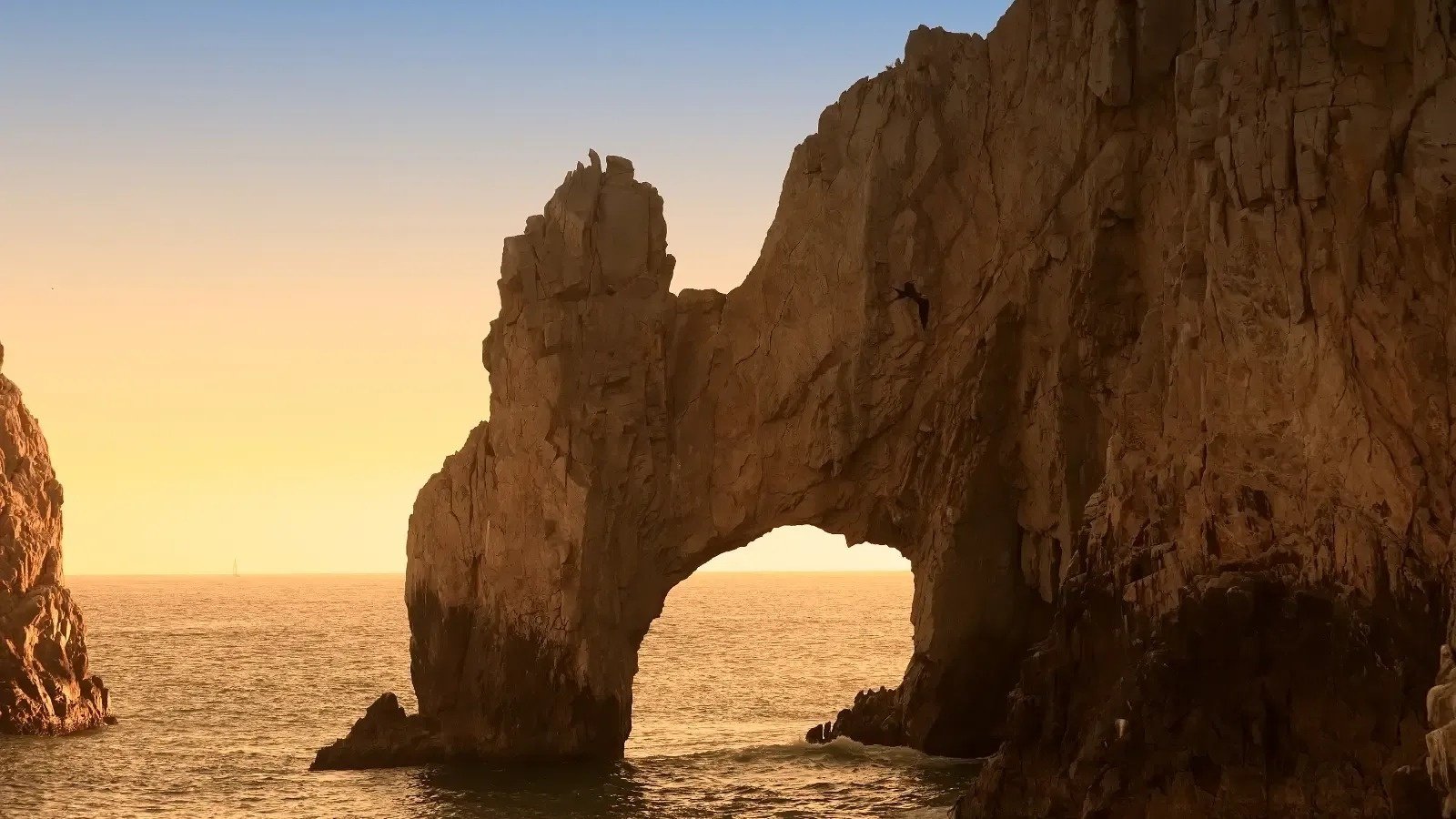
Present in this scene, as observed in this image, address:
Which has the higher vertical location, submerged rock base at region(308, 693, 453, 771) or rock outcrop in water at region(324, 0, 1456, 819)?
rock outcrop in water at region(324, 0, 1456, 819)

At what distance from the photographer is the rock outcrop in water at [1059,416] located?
98.0ft

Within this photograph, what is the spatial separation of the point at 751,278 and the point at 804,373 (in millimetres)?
3651

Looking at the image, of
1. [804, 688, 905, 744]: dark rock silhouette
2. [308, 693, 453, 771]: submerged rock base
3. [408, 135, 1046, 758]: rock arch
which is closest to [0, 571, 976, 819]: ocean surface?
[804, 688, 905, 744]: dark rock silhouette

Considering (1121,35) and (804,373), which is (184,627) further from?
(1121,35)

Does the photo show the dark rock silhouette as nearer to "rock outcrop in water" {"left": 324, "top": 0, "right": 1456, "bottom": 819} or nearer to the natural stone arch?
"rock outcrop in water" {"left": 324, "top": 0, "right": 1456, "bottom": 819}

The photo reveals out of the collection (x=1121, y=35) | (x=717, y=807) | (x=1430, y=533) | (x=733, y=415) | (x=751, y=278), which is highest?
(x=1121, y=35)

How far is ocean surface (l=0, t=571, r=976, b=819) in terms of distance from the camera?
41.0m

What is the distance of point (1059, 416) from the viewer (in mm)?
42281

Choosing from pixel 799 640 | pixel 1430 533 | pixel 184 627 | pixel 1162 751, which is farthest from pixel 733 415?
pixel 184 627

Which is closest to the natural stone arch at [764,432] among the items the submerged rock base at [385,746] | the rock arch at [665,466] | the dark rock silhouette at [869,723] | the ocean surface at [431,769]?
the rock arch at [665,466]

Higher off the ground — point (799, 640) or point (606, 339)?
point (606, 339)

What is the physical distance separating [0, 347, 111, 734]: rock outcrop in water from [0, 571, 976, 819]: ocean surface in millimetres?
1287

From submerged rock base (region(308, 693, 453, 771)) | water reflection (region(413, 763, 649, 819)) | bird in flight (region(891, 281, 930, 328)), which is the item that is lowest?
water reflection (region(413, 763, 649, 819))

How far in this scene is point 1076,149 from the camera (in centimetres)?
4112
